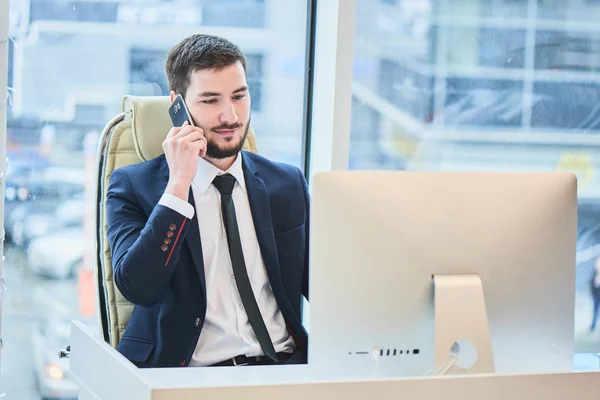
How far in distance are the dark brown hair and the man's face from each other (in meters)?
0.02

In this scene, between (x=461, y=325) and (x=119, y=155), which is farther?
(x=119, y=155)

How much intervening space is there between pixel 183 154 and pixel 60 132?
115 cm

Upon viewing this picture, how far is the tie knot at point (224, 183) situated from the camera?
2.08 metres

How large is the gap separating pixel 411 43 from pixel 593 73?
0.83 meters

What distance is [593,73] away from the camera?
3.55 metres

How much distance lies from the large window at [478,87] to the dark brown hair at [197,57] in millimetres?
1205

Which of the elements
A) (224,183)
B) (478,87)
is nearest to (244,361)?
(224,183)

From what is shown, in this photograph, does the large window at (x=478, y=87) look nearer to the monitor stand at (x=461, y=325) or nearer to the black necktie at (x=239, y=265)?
the black necktie at (x=239, y=265)

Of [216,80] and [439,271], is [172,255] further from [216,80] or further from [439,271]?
[439,271]

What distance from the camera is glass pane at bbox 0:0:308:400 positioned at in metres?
2.89

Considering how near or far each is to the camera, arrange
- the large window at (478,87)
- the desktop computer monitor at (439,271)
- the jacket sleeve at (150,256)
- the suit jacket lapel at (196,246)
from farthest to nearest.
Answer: the large window at (478,87) → the suit jacket lapel at (196,246) → the jacket sleeve at (150,256) → the desktop computer monitor at (439,271)

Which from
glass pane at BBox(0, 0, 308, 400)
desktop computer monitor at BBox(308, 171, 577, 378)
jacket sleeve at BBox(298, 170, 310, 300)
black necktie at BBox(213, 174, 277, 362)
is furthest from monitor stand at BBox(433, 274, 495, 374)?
glass pane at BBox(0, 0, 308, 400)

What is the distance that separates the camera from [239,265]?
6.61ft

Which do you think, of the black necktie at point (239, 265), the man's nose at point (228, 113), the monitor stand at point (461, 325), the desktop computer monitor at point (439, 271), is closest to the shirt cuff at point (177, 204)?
the black necktie at point (239, 265)
